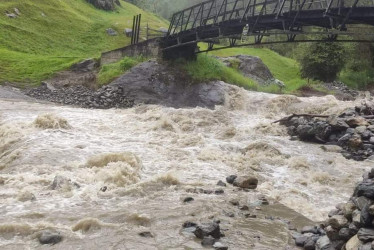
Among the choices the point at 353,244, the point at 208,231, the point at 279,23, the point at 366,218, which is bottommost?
the point at 208,231

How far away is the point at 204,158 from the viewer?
1794 centimetres

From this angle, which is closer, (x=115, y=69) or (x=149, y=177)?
(x=149, y=177)

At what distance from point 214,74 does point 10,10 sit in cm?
3196

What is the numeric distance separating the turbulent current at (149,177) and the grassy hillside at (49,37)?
38.4 feet

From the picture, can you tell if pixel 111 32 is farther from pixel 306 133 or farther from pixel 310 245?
pixel 310 245

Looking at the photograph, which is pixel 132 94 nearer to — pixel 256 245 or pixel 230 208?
pixel 230 208

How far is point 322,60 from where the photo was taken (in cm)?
4516

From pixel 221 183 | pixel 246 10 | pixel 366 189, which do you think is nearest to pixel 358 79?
pixel 246 10

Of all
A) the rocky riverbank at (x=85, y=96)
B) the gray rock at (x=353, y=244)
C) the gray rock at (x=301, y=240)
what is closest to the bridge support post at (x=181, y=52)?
the rocky riverbank at (x=85, y=96)

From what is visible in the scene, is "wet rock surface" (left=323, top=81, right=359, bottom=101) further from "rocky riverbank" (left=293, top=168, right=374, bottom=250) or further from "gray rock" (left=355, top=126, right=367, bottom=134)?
"rocky riverbank" (left=293, top=168, right=374, bottom=250)

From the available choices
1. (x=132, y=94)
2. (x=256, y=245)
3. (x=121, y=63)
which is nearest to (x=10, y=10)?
(x=121, y=63)

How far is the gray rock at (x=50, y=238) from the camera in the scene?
369 inches

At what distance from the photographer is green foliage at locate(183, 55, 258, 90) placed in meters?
34.5

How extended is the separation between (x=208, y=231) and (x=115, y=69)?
2700 centimetres
